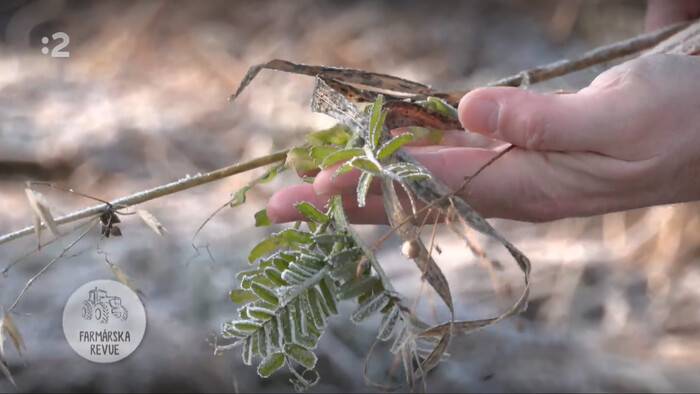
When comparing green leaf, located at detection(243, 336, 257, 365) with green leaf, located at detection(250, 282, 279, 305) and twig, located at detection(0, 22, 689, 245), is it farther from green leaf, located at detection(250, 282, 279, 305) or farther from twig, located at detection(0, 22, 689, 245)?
twig, located at detection(0, 22, 689, 245)

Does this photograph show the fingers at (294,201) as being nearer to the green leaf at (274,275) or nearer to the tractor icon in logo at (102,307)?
the green leaf at (274,275)

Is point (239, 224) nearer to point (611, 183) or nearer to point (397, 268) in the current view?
point (397, 268)

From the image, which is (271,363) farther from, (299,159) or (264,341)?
(299,159)

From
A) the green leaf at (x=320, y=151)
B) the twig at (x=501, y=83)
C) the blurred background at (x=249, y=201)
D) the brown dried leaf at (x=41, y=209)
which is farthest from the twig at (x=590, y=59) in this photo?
the brown dried leaf at (x=41, y=209)

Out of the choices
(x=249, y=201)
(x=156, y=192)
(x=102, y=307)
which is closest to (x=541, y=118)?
(x=156, y=192)

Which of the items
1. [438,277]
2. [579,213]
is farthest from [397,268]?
[438,277]
